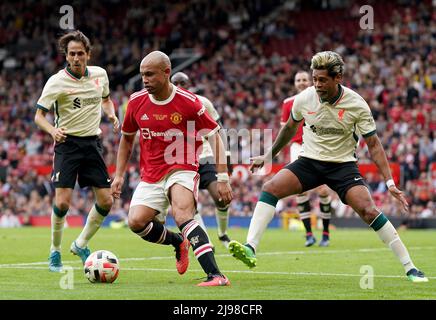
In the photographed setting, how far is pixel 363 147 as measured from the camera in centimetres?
2606

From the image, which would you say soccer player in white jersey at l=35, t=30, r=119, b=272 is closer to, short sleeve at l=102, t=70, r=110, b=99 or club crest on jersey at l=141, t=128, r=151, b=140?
short sleeve at l=102, t=70, r=110, b=99

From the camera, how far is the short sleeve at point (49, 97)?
11.2 m

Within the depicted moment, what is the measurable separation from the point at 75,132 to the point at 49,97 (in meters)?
0.54

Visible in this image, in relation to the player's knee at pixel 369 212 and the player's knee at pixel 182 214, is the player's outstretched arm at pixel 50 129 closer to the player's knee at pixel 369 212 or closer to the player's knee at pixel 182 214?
the player's knee at pixel 182 214

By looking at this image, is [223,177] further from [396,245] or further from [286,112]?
[286,112]

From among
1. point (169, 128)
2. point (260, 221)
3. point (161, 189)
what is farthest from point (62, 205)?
point (260, 221)

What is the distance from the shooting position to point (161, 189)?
978cm

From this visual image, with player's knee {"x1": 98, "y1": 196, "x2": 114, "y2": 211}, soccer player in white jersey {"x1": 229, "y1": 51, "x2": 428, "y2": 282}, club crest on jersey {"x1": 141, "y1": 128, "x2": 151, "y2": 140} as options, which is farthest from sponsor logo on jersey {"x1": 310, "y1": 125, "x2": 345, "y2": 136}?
player's knee {"x1": 98, "y1": 196, "x2": 114, "y2": 211}

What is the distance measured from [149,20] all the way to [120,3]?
10.8 ft

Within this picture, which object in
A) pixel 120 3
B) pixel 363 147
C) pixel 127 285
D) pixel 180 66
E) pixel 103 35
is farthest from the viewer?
pixel 120 3

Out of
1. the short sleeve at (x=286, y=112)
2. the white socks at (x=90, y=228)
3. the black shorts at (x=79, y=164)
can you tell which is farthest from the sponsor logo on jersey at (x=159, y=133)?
the short sleeve at (x=286, y=112)
